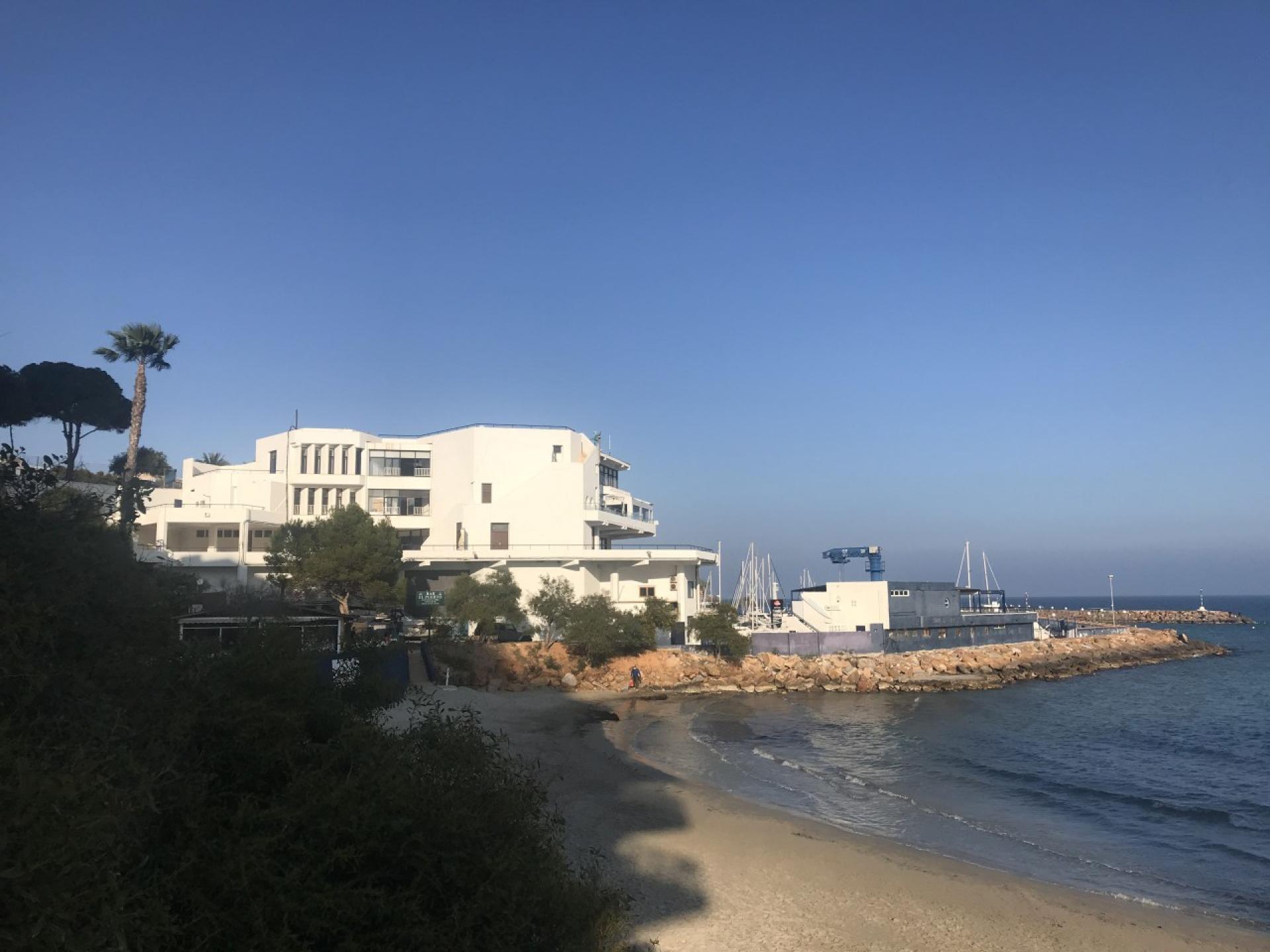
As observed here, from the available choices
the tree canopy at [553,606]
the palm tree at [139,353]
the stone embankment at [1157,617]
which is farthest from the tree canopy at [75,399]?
the stone embankment at [1157,617]

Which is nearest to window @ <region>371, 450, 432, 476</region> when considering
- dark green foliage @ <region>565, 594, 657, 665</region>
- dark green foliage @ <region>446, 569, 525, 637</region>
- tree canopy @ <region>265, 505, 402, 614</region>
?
dark green foliage @ <region>446, 569, 525, 637</region>

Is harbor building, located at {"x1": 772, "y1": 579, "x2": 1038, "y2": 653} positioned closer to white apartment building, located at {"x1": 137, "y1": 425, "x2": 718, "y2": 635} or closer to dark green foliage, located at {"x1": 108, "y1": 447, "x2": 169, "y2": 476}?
white apartment building, located at {"x1": 137, "y1": 425, "x2": 718, "y2": 635}

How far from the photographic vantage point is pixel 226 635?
19750mm

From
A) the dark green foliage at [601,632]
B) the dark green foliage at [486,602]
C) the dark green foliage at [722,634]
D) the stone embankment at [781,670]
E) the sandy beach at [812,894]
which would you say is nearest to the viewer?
the sandy beach at [812,894]

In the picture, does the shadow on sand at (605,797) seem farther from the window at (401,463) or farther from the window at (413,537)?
the window at (401,463)

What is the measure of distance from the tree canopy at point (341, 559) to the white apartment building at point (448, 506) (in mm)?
6605

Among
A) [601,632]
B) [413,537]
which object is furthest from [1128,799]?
[413,537]

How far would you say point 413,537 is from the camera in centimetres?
5694

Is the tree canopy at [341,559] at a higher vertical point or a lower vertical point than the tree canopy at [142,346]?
lower

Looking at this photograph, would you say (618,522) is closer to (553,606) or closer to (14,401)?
(553,606)

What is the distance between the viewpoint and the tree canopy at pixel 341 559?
140ft

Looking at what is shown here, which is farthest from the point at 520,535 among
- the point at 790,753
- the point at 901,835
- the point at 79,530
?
the point at 79,530

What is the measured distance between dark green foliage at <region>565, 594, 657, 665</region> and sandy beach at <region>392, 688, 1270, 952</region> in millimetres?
24379

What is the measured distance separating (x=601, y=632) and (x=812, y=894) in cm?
3178
